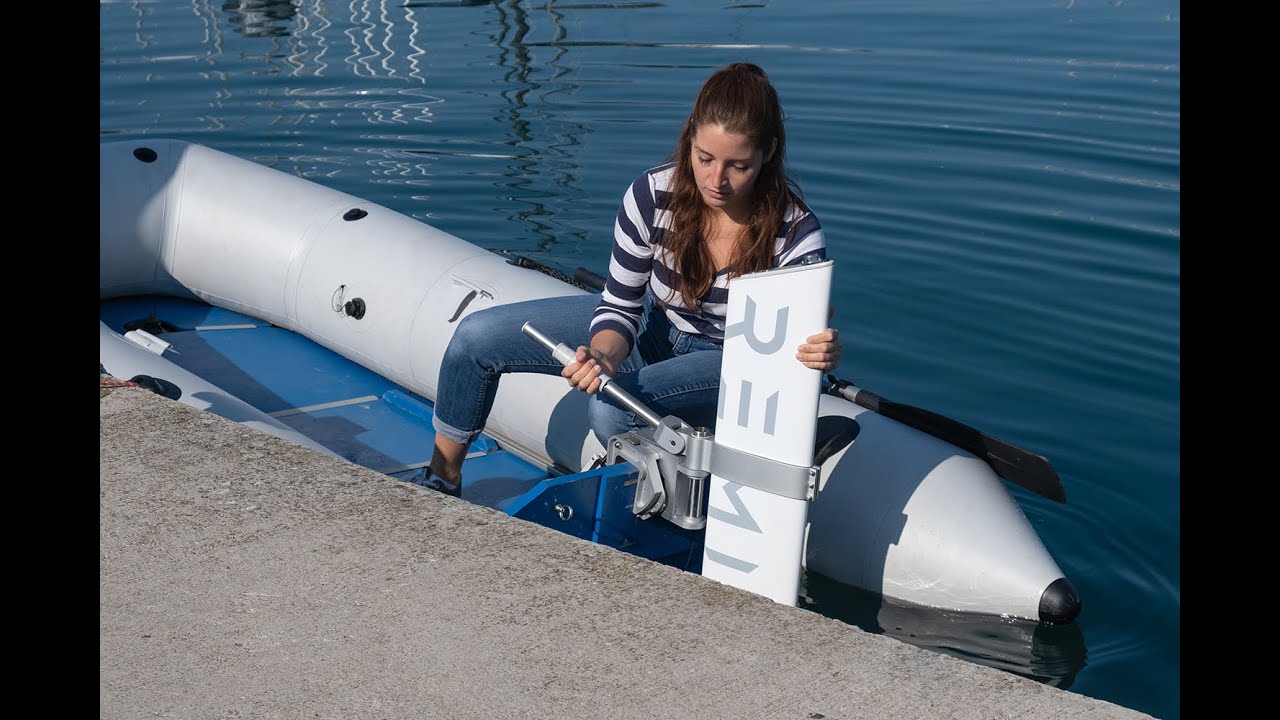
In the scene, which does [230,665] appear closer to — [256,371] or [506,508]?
[506,508]

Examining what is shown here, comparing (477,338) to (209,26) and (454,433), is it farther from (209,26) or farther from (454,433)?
(209,26)

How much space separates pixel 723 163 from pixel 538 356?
1.98ft

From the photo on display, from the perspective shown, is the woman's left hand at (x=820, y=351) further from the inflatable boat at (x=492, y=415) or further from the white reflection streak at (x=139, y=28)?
the white reflection streak at (x=139, y=28)

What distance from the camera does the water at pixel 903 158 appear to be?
11.0 ft

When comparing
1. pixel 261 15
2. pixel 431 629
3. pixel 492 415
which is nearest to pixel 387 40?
pixel 261 15

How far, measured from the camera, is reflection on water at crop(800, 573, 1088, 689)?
8.79 ft

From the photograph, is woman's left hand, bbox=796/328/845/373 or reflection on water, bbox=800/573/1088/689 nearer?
woman's left hand, bbox=796/328/845/373

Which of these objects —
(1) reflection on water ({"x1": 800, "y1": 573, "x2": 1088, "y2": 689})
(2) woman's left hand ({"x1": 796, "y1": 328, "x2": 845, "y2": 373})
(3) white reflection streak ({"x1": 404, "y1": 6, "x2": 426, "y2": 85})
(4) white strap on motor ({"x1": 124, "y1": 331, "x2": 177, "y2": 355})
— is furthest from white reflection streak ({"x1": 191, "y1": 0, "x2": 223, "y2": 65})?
(2) woman's left hand ({"x1": 796, "y1": 328, "x2": 845, "y2": 373})

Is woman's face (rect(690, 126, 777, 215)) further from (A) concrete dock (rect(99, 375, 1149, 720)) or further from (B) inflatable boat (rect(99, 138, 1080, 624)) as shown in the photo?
(A) concrete dock (rect(99, 375, 1149, 720))

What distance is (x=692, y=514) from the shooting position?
2.40 m

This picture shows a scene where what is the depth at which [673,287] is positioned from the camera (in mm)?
2639

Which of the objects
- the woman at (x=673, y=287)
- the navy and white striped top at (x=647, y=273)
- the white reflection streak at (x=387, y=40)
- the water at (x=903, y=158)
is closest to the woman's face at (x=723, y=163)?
the woman at (x=673, y=287)

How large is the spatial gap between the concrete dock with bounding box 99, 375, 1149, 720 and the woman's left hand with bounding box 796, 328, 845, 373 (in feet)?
1.31
